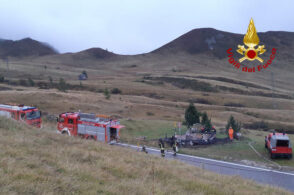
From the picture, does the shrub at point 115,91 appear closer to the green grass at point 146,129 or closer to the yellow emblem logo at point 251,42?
the green grass at point 146,129

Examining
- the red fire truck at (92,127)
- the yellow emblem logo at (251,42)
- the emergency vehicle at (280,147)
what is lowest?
the emergency vehicle at (280,147)

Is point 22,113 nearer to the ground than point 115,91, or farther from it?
farther from it

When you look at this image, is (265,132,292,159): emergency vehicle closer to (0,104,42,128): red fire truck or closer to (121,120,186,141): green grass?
(121,120,186,141): green grass

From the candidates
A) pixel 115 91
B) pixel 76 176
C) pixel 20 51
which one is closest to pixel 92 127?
pixel 76 176

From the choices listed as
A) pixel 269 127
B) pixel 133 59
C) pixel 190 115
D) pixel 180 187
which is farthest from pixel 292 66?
pixel 180 187

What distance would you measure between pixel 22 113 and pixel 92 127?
647 cm

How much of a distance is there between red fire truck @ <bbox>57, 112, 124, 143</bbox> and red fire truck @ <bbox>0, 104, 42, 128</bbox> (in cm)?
311

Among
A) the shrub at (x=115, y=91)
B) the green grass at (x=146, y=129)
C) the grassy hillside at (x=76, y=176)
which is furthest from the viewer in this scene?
the shrub at (x=115, y=91)

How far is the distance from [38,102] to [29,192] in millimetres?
37301

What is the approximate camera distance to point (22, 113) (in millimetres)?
22891

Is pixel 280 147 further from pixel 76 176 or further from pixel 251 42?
pixel 76 176

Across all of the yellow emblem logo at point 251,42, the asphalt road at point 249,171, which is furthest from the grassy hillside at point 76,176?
the asphalt road at point 249,171

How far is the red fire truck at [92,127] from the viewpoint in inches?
823

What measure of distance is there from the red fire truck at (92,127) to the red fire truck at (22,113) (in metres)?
3.11
